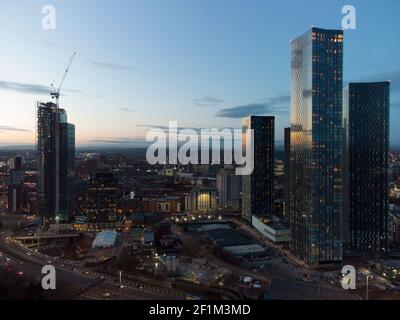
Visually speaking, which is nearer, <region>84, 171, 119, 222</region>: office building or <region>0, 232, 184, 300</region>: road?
<region>0, 232, 184, 300</region>: road

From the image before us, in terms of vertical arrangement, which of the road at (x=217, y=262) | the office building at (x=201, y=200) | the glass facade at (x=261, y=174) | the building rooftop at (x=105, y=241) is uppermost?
the glass facade at (x=261, y=174)

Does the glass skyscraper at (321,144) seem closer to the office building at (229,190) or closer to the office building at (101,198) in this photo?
the office building at (101,198)

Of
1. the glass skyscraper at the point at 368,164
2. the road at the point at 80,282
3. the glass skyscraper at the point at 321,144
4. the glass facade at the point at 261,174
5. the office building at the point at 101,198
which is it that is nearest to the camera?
the road at the point at 80,282

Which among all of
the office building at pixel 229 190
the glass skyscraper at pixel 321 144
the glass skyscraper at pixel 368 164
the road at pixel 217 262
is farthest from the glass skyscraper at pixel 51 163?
the glass skyscraper at pixel 368 164

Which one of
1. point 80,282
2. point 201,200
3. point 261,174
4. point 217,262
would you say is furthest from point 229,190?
Result: point 80,282

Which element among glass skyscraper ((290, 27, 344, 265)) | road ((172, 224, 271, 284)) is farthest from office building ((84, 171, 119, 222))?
glass skyscraper ((290, 27, 344, 265))

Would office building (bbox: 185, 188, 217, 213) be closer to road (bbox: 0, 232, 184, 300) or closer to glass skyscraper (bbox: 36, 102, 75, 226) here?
glass skyscraper (bbox: 36, 102, 75, 226)
